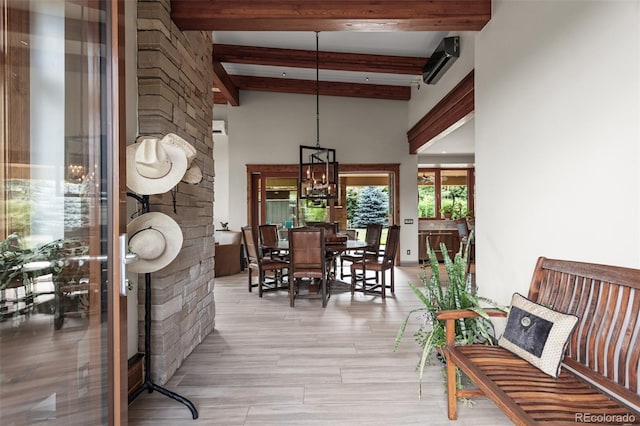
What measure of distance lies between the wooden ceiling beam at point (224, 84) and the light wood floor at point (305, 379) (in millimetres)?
4249

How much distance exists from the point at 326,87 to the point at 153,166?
5.97 meters

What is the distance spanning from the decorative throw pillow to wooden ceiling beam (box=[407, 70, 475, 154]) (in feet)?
11.0

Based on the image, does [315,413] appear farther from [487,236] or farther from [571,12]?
[571,12]

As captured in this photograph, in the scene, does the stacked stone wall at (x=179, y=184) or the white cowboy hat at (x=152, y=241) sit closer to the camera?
the white cowboy hat at (x=152, y=241)

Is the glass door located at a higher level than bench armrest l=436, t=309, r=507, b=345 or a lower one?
higher

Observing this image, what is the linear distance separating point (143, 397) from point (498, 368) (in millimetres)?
2136

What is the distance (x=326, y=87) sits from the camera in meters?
7.20

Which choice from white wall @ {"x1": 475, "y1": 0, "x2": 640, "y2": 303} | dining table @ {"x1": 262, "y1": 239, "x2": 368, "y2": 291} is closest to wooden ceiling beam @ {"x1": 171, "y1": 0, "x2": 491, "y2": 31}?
white wall @ {"x1": 475, "y1": 0, "x2": 640, "y2": 303}

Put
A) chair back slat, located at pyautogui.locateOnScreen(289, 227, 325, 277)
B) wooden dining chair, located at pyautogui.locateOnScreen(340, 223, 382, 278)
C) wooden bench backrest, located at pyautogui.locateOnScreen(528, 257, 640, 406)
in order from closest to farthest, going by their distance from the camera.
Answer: wooden bench backrest, located at pyautogui.locateOnScreen(528, 257, 640, 406) → chair back slat, located at pyautogui.locateOnScreen(289, 227, 325, 277) → wooden dining chair, located at pyautogui.locateOnScreen(340, 223, 382, 278)

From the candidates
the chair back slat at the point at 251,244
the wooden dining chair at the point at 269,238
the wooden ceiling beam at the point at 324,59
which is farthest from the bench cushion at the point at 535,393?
the wooden ceiling beam at the point at 324,59

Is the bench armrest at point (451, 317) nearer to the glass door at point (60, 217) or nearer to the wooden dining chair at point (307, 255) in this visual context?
the glass door at point (60, 217)

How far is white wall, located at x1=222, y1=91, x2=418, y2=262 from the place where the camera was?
300 inches

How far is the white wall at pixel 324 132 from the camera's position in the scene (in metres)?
7.62

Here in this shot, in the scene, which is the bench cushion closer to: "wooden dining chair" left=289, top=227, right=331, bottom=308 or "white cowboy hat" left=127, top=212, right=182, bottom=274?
"white cowboy hat" left=127, top=212, right=182, bottom=274
